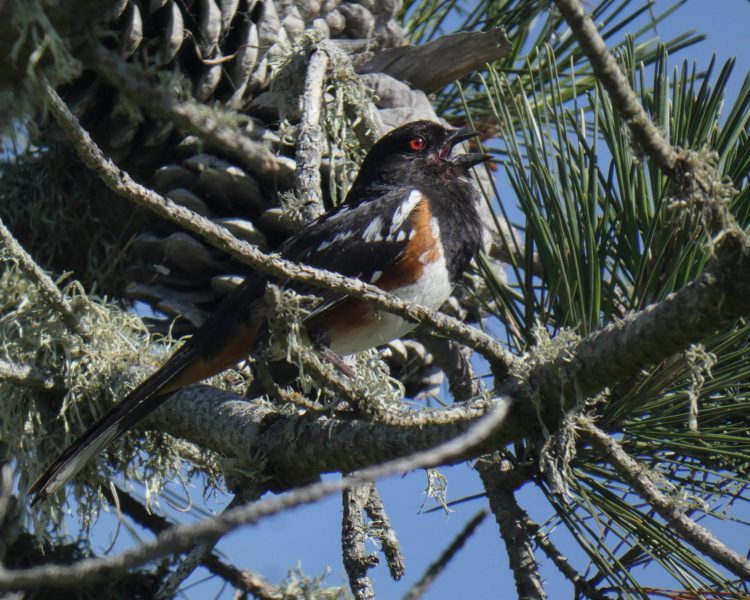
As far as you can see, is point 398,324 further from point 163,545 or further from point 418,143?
point 163,545

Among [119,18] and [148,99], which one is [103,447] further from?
[148,99]

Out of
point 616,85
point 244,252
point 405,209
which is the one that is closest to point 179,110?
point 616,85

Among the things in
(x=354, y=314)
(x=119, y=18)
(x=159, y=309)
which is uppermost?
(x=119, y=18)

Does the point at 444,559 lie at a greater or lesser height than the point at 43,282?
lesser

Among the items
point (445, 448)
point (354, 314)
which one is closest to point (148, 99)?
point (445, 448)

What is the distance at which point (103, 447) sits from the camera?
2279mm

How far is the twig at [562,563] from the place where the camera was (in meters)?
1.88

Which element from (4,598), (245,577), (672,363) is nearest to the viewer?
(4,598)

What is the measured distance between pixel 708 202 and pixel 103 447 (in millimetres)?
1532

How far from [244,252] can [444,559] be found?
→ 19.6 inches

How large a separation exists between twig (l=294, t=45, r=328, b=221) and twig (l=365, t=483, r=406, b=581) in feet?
2.60

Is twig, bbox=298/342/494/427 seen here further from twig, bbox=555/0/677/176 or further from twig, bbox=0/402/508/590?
twig, bbox=0/402/508/590

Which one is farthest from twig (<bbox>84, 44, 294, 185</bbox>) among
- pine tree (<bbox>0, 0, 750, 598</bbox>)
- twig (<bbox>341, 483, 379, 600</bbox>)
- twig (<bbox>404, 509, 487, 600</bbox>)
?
twig (<bbox>341, 483, 379, 600</bbox>)

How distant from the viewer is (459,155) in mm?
2982
